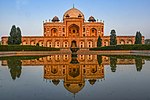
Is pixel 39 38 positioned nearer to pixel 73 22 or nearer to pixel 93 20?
pixel 73 22

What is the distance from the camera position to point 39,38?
58125mm

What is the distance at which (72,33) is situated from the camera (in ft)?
215

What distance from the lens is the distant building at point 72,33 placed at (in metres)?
57.9

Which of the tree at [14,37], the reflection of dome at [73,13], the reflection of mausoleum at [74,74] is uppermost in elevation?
the reflection of dome at [73,13]

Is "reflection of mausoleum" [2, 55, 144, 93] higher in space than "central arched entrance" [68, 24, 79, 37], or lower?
lower

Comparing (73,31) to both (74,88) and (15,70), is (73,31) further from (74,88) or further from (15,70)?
(74,88)

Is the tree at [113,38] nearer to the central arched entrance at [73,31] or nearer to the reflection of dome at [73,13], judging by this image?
the reflection of dome at [73,13]

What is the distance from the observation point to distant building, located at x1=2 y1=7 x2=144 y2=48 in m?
57.9

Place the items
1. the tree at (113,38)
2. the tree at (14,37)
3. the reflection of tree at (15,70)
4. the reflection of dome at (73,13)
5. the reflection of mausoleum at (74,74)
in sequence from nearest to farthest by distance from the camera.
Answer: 1. the reflection of mausoleum at (74,74)
2. the reflection of tree at (15,70)
3. the tree at (14,37)
4. the tree at (113,38)
5. the reflection of dome at (73,13)

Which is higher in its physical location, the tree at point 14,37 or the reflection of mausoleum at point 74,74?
the tree at point 14,37

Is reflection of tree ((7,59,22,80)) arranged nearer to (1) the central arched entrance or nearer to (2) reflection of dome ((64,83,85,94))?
(2) reflection of dome ((64,83,85,94))

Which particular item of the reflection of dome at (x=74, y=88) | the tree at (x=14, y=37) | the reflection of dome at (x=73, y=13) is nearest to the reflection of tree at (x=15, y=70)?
the reflection of dome at (x=74, y=88)

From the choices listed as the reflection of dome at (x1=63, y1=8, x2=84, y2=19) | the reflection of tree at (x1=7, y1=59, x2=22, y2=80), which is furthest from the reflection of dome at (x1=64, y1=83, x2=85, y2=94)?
the reflection of dome at (x1=63, y1=8, x2=84, y2=19)

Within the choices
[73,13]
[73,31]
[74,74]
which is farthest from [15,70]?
[73,31]
